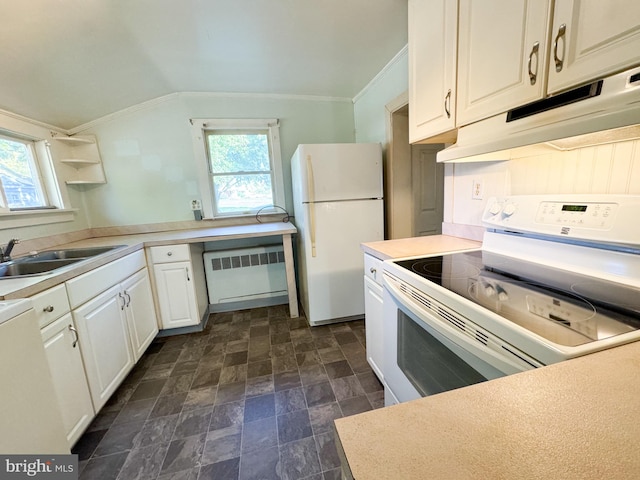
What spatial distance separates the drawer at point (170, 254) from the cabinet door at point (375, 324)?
1594 millimetres

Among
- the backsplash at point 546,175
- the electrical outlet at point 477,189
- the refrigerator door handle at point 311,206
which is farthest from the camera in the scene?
the refrigerator door handle at point 311,206

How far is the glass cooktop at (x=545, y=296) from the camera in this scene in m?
0.59

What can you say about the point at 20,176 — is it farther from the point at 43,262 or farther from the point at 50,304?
the point at 50,304

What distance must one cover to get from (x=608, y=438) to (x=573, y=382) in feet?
0.40

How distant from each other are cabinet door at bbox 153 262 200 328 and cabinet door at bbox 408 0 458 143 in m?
2.09

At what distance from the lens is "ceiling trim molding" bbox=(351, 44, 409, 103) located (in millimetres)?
1932

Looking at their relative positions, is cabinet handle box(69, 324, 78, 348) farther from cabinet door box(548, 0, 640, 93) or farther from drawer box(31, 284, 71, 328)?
cabinet door box(548, 0, 640, 93)

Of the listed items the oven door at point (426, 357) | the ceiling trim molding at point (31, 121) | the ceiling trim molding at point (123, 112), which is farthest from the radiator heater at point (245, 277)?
the oven door at point (426, 357)

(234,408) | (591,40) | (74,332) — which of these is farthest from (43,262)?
(591,40)

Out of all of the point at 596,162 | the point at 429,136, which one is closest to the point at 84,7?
the point at 429,136

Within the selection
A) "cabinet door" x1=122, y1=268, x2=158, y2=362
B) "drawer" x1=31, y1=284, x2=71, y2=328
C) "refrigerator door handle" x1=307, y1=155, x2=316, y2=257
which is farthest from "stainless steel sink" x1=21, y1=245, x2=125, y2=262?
"refrigerator door handle" x1=307, y1=155, x2=316, y2=257

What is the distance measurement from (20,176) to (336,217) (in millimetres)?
2470

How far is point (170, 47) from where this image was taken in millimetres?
1840

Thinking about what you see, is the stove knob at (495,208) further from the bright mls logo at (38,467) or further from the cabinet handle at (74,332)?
the cabinet handle at (74,332)
